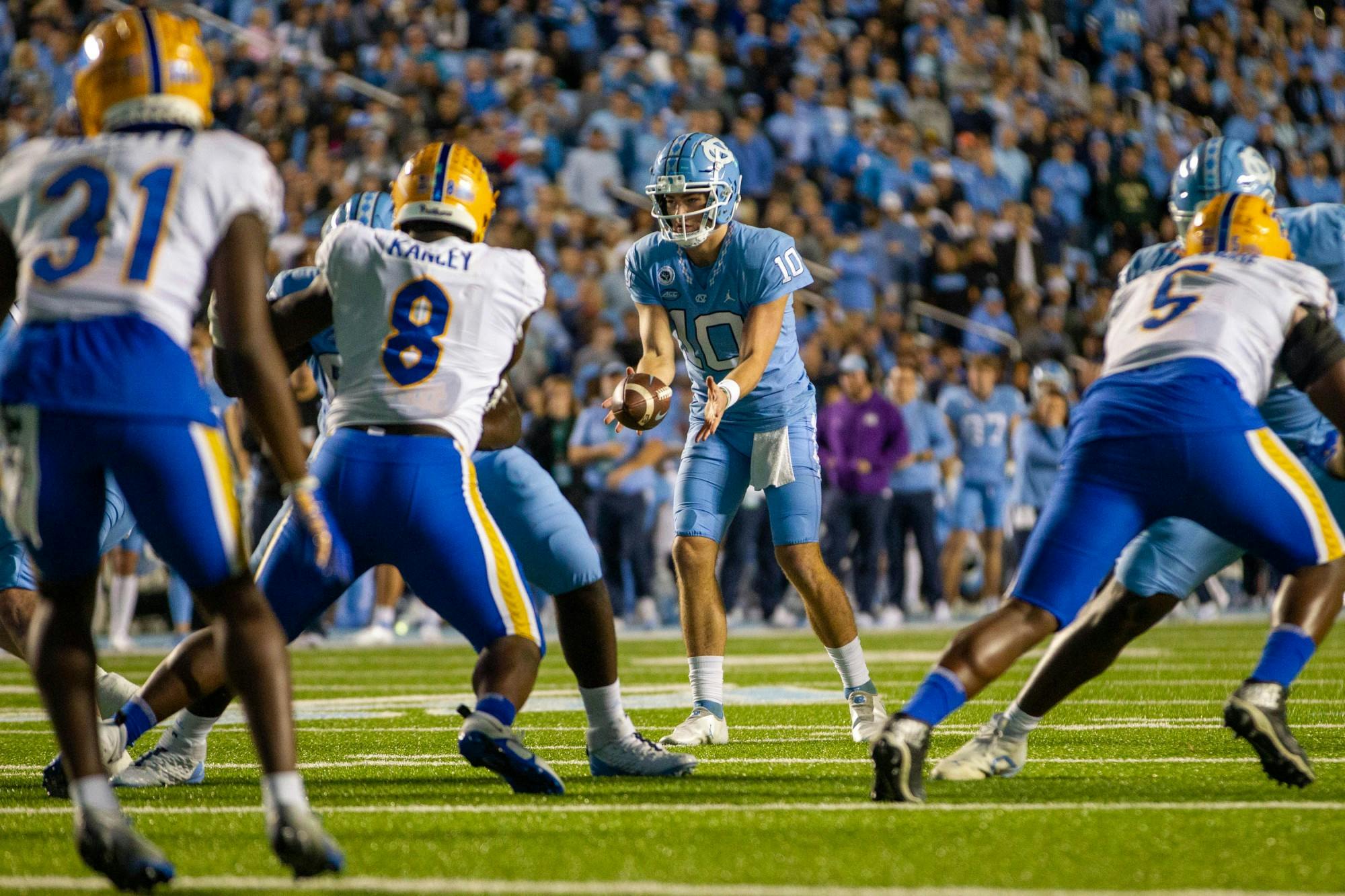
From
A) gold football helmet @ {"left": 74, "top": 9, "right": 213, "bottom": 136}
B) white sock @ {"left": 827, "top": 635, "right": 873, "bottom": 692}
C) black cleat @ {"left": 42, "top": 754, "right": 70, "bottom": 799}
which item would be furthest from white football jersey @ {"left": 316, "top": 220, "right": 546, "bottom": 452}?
white sock @ {"left": 827, "top": 635, "right": 873, "bottom": 692}

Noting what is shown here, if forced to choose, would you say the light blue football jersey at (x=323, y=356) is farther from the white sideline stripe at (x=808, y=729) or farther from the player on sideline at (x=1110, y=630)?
the player on sideline at (x=1110, y=630)

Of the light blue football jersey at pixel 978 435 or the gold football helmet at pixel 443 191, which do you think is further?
the light blue football jersey at pixel 978 435

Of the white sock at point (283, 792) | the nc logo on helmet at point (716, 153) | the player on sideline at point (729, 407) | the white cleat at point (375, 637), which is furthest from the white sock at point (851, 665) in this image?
the white cleat at point (375, 637)

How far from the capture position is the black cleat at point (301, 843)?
3.12 meters

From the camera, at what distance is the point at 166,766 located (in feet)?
15.6

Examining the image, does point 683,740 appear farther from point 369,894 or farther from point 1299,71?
point 1299,71

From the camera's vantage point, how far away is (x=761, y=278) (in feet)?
19.4

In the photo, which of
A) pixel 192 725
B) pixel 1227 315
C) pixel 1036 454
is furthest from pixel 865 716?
pixel 1036 454

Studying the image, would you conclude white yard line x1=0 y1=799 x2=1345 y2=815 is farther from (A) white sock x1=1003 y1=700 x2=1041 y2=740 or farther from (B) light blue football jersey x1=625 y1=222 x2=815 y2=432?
(B) light blue football jersey x1=625 y1=222 x2=815 y2=432

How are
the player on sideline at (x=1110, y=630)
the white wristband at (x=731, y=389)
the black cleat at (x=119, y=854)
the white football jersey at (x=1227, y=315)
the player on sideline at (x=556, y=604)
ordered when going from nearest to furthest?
the black cleat at (x=119, y=854), the white football jersey at (x=1227, y=315), the player on sideline at (x=1110, y=630), the player on sideline at (x=556, y=604), the white wristband at (x=731, y=389)

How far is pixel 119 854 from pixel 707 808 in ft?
4.91

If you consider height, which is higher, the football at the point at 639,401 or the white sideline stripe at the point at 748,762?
the football at the point at 639,401

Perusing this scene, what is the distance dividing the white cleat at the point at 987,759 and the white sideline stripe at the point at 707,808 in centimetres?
47

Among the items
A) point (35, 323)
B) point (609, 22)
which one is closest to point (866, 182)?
point (609, 22)
